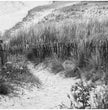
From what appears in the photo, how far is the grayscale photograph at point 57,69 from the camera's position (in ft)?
18.2

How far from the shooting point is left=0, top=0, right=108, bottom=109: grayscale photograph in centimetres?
555

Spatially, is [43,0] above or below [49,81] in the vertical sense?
above

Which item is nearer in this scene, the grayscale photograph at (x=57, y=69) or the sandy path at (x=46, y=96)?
the grayscale photograph at (x=57, y=69)

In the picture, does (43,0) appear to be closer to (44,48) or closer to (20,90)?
(44,48)

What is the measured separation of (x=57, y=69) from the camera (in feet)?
30.2

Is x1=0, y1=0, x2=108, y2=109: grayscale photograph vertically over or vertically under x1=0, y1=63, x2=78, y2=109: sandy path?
over

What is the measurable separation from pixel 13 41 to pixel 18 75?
200 inches

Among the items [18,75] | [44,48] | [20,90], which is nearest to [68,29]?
[44,48]

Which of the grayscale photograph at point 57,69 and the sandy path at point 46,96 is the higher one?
the grayscale photograph at point 57,69

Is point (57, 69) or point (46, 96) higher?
point (57, 69)

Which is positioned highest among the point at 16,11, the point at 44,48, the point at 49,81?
the point at 16,11

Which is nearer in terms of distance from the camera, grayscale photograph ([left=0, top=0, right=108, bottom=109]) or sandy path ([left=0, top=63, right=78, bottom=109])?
grayscale photograph ([left=0, top=0, right=108, bottom=109])

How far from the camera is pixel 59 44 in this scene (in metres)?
10.3

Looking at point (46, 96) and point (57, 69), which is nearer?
point (46, 96)
